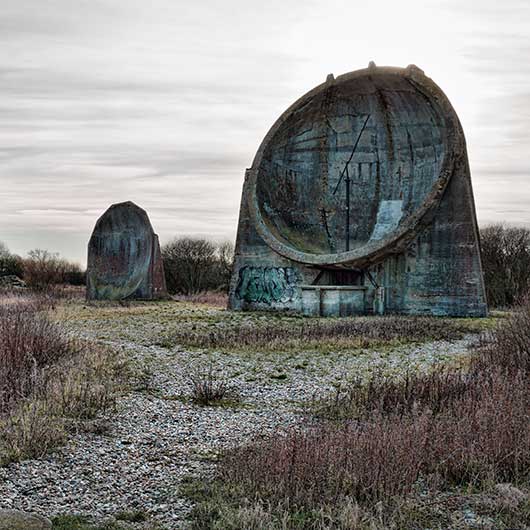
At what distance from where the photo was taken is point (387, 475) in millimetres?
6469

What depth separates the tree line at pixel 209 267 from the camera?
35219 mm

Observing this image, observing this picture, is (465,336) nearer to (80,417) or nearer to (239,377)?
(239,377)

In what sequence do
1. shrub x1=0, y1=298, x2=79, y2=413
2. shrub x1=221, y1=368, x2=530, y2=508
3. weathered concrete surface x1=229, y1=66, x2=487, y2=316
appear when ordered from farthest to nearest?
weathered concrete surface x1=229, y1=66, x2=487, y2=316 < shrub x1=0, y1=298, x2=79, y2=413 < shrub x1=221, y1=368, x2=530, y2=508

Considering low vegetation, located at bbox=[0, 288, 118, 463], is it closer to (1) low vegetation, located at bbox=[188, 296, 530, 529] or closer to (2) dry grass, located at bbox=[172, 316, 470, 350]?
(1) low vegetation, located at bbox=[188, 296, 530, 529]

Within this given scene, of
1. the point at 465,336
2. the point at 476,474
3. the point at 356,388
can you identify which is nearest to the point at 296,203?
the point at 465,336

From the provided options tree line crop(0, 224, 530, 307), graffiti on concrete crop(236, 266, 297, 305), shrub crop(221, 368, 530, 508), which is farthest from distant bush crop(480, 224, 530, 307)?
shrub crop(221, 368, 530, 508)

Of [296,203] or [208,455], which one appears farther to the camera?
[296,203]

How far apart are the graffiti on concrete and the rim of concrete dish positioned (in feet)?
3.30

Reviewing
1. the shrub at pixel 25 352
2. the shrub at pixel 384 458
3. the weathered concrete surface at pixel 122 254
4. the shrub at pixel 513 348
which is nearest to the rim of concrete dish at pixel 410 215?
the weathered concrete surface at pixel 122 254

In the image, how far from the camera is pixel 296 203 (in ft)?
96.9

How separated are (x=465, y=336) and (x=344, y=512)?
551 inches

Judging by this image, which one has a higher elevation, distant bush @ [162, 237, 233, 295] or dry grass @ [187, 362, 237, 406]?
distant bush @ [162, 237, 233, 295]

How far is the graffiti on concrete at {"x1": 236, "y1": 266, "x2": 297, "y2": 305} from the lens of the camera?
27.6m

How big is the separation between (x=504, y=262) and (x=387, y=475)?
32055 millimetres
